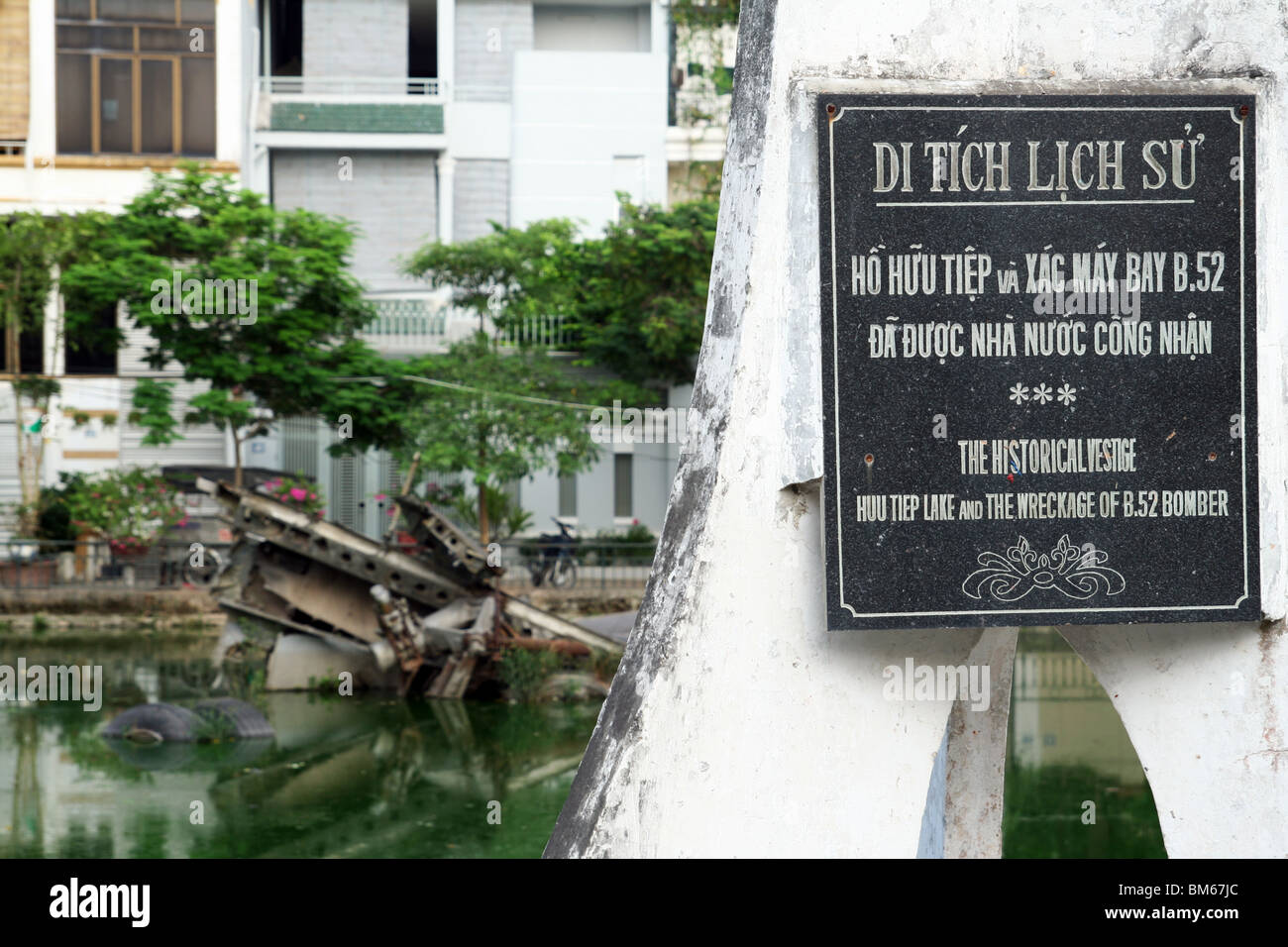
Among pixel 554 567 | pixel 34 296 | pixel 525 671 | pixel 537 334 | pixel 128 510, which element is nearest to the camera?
pixel 525 671

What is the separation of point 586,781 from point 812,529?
3.20ft

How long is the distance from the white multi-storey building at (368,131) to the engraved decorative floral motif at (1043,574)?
68.9ft

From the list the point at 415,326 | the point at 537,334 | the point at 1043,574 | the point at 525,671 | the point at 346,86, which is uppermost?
the point at 346,86

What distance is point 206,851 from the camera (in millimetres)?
9867

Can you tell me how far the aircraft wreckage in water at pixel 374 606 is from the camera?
1593 cm

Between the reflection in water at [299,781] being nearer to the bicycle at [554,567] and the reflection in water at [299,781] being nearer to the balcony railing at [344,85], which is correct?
the bicycle at [554,567]

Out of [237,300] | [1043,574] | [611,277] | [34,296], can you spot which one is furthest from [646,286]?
[1043,574]

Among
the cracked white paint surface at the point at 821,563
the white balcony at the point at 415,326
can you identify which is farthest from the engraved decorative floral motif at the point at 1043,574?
the white balcony at the point at 415,326

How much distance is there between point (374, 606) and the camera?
55.2 ft

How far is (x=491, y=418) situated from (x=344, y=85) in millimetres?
9574

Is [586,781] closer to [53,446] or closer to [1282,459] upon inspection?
[1282,459]

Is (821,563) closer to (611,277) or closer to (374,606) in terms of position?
(374,606)

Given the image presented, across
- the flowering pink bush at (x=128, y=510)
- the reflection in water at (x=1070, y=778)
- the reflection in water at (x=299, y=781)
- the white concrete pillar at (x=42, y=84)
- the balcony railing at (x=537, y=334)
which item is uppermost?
the white concrete pillar at (x=42, y=84)

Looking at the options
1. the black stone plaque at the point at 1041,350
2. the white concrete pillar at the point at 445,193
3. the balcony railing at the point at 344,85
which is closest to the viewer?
the black stone plaque at the point at 1041,350
